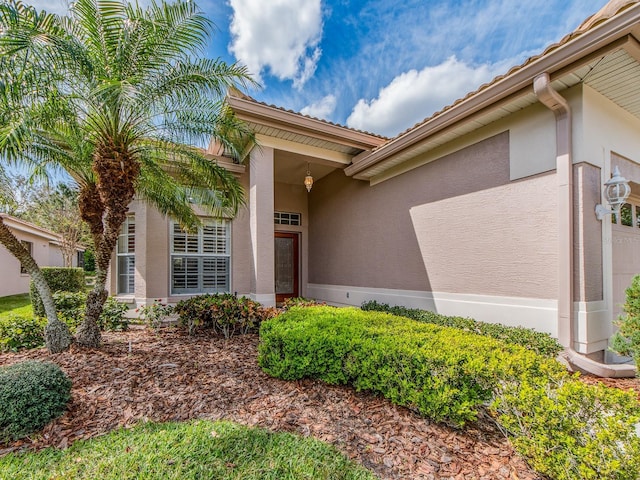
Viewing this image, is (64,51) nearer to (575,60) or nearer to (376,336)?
(376,336)

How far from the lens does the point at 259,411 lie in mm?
3350

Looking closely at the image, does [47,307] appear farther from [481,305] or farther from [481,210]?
[481,210]

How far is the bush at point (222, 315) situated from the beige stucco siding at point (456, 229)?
12.3 ft

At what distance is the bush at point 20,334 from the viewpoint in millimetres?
5336

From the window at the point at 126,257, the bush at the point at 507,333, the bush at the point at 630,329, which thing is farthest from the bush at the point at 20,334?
the bush at the point at 630,329

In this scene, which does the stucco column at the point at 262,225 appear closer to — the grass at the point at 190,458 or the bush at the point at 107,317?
the bush at the point at 107,317

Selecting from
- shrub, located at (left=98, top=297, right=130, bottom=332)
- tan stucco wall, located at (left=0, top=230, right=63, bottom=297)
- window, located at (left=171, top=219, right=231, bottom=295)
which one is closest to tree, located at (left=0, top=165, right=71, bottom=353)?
shrub, located at (left=98, top=297, right=130, bottom=332)

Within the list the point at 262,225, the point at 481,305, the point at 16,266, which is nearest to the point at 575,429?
the point at 481,305

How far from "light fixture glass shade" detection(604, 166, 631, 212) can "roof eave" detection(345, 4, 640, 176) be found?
1.97 metres

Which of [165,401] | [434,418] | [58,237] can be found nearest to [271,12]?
[165,401]

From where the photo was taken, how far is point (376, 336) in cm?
379

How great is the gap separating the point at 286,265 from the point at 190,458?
358 inches

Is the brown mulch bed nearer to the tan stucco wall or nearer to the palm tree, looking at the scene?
the palm tree

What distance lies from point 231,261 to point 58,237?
53.3 ft
